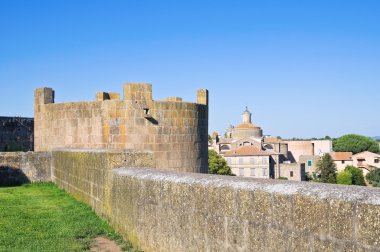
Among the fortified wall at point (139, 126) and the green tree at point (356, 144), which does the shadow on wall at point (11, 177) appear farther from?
the green tree at point (356, 144)

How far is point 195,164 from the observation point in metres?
13.5

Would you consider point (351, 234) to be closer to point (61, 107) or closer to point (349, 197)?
point (349, 197)

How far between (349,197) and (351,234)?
0.22 m

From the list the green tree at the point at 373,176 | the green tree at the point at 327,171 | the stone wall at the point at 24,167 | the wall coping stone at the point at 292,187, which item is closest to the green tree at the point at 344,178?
the green tree at the point at 327,171

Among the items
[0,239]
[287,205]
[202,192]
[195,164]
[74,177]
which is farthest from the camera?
[195,164]

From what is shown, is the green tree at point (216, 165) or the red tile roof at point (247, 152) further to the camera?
the red tile roof at point (247, 152)

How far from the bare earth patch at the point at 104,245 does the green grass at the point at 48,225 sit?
8cm

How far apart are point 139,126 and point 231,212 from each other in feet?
27.9

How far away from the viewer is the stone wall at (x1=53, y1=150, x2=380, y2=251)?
2930 millimetres

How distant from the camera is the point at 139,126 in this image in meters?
12.4

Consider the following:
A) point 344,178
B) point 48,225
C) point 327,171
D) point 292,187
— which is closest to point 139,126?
point 48,225

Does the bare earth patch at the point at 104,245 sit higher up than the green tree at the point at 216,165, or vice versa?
the bare earth patch at the point at 104,245

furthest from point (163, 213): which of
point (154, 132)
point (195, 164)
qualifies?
point (195, 164)

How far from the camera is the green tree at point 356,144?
128 meters
